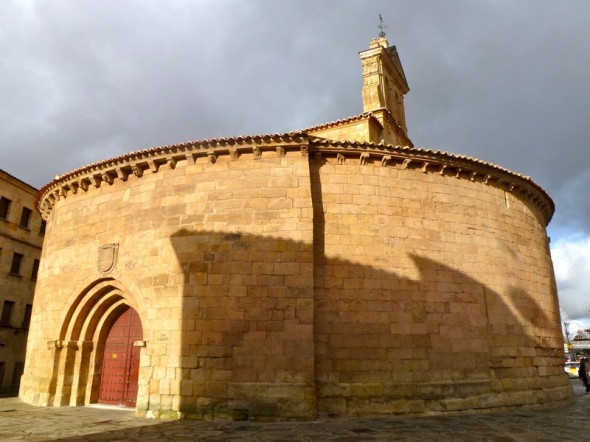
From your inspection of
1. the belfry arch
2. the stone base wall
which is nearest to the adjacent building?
the stone base wall

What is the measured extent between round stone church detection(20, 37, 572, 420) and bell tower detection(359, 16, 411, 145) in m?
8.72

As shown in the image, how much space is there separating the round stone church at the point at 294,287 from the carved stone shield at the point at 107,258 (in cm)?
8

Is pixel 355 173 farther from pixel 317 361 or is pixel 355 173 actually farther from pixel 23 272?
pixel 23 272

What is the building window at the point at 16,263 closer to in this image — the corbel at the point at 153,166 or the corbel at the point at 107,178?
the corbel at the point at 107,178

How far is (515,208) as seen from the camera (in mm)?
12500

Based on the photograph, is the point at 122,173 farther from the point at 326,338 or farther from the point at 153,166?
the point at 326,338

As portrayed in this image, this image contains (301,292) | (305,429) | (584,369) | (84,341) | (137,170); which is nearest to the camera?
(305,429)

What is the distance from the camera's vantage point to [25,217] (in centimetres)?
2139

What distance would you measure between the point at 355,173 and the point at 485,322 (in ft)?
16.5

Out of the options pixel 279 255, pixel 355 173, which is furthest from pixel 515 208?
pixel 279 255

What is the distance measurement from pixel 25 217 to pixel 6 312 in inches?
193

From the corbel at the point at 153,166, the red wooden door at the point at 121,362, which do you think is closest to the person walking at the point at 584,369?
the red wooden door at the point at 121,362

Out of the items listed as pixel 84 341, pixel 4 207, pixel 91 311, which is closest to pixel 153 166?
pixel 91 311

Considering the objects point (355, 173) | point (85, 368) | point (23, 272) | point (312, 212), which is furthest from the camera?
point (23, 272)
